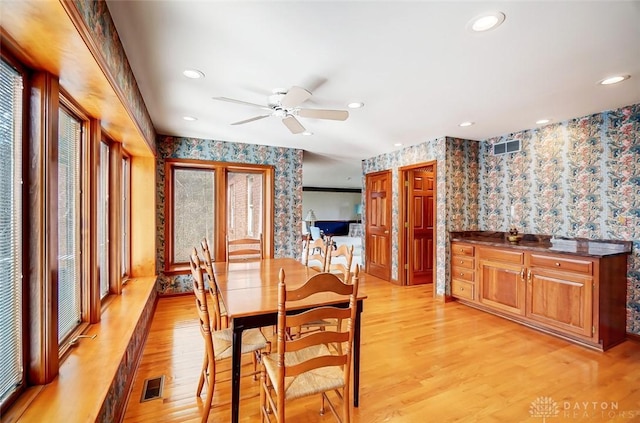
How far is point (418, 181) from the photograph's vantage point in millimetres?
5277

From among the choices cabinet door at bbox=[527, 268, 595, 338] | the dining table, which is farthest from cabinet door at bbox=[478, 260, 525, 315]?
the dining table

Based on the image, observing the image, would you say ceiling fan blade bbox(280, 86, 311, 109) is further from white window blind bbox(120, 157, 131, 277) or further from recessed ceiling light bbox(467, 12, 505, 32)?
white window blind bbox(120, 157, 131, 277)

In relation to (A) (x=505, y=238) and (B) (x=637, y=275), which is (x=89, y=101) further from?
(B) (x=637, y=275)

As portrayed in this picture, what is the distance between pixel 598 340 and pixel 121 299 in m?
4.70

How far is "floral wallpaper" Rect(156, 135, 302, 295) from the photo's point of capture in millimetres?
4344

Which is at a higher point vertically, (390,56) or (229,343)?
(390,56)

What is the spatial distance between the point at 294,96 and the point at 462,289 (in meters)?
3.57

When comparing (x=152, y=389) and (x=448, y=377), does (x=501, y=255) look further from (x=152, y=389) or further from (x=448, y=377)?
(x=152, y=389)

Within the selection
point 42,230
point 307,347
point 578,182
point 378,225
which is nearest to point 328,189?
point 378,225

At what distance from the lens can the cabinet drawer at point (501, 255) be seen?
3.39 meters

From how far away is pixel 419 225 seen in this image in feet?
17.3

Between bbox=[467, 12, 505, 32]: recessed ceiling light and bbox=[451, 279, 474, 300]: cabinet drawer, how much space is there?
330 cm

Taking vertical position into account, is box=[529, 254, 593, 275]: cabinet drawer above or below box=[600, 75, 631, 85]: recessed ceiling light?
below

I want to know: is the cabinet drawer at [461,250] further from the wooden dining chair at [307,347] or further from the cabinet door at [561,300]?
the wooden dining chair at [307,347]
